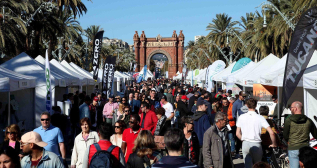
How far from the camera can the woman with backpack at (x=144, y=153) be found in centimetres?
443

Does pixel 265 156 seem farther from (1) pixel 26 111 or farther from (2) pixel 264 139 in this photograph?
(1) pixel 26 111

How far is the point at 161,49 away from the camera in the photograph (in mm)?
108000

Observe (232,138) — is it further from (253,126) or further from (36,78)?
(36,78)

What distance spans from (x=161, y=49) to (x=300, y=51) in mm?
101791

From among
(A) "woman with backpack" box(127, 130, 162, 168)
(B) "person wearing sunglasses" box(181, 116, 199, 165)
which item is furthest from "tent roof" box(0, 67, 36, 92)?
(A) "woman with backpack" box(127, 130, 162, 168)

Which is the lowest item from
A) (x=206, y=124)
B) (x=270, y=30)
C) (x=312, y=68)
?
(x=206, y=124)

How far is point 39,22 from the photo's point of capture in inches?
993

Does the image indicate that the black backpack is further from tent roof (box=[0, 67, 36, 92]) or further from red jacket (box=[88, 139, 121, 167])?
tent roof (box=[0, 67, 36, 92])

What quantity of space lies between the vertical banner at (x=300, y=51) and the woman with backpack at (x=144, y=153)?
9.48ft

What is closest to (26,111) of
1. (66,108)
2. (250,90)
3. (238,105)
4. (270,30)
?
(66,108)

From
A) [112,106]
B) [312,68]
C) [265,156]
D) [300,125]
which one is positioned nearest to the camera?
[300,125]

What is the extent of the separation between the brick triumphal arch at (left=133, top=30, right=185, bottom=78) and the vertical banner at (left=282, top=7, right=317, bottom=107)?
9920 cm

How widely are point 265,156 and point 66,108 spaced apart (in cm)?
798

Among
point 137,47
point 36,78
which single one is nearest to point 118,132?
point 36,78
